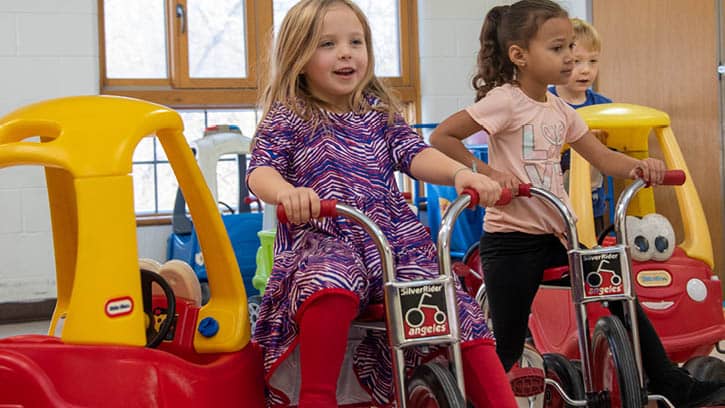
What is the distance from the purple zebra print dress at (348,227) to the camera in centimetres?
145

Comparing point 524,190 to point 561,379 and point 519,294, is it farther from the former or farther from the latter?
point 561,379

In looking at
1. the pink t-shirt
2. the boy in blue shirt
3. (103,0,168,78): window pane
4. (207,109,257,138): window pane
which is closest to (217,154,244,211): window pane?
(207,109,257,138): window pane

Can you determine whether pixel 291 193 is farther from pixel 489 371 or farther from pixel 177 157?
pixel 489 371

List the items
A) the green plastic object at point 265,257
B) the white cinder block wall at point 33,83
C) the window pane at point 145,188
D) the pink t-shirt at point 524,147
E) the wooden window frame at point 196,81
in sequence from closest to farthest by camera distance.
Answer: the pink t-shirt at point 524,147 < the green plastic object at point 265,257 < the white cinder block wall at point 33,83 < the wooden window frame at point 196,81 < the window pane at point 145,188

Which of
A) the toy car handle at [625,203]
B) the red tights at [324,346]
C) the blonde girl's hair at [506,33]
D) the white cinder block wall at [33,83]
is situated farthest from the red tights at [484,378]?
the white cinder block wall at [33,83]

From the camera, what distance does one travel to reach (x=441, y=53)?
4.44 m

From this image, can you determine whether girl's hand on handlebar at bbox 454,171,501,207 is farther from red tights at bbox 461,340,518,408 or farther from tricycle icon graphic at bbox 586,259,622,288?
tricycle icon graphic at bbox 586,259,622,288

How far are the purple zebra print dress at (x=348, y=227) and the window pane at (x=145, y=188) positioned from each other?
278 centimetres

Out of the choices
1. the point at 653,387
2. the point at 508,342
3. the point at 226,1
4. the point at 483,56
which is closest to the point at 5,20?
the point at 226,1

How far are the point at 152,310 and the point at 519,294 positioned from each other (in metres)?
0.74

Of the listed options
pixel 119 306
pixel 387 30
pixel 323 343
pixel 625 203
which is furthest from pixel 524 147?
pixel 387 30

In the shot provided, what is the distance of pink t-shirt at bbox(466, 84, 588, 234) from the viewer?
72.0 inches

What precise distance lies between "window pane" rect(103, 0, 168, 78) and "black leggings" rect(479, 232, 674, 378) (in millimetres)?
2726

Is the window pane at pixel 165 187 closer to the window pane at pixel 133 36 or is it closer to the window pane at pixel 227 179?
the window pane at pixel 227 179
